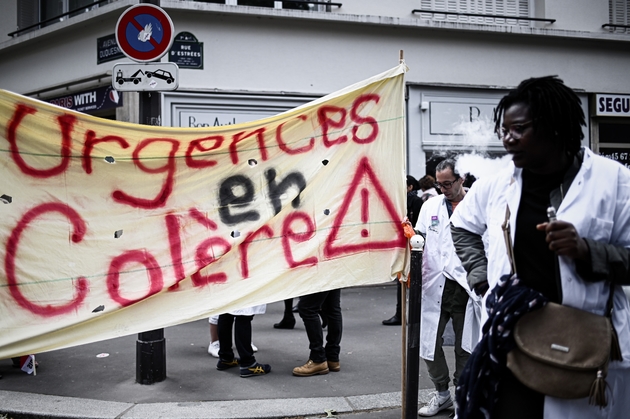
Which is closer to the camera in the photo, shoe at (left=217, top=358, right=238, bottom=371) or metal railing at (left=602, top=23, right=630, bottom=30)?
shoe at (left=217, top=358, right=238, bottom=371)

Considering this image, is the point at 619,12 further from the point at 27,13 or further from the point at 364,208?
the point at 27,13

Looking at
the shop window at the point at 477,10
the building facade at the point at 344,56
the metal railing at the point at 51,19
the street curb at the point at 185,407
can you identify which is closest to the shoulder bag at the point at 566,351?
the street curb at the point at 185,407

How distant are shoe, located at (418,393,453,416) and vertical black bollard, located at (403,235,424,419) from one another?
28.8 inches

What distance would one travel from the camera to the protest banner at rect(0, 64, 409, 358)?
470 cm

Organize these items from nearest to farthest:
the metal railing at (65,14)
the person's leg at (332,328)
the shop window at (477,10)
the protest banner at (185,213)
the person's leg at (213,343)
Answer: the protest banner at (185,213) → the person's leg at (332,328) → the person's leg at (213,343) → the metal railing at (65,14) → the shop window at (477,10)

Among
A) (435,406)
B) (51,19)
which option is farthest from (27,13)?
(435,406)

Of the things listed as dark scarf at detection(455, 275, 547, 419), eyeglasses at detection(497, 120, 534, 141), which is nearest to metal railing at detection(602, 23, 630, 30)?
eyeglasses at detection(497, 120, 534, 141)

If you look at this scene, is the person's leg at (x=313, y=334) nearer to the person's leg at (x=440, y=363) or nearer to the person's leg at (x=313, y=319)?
the person's leg at (x=313, y=319)

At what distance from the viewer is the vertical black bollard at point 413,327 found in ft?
14.1

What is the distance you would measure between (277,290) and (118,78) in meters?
2.33

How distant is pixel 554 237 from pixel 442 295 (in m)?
2.81

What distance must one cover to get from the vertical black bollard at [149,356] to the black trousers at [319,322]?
127 cm

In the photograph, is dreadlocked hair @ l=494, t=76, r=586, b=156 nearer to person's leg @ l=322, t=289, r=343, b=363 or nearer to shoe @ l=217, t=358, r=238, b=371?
person's leg @ l=322, t=289, r=343, b=363

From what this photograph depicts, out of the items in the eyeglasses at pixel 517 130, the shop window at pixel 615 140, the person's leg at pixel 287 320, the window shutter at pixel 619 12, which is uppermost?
the window shutter at pixel 619 12
